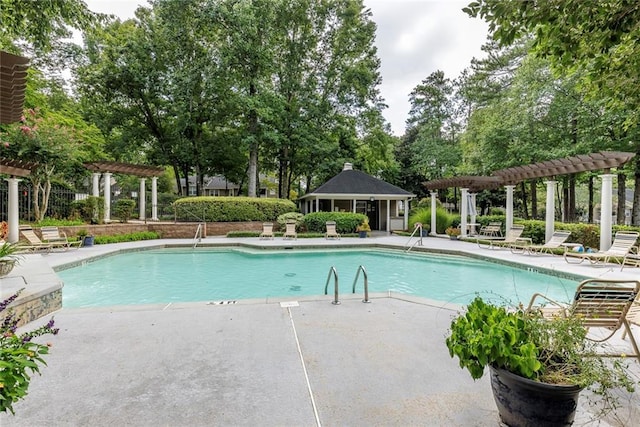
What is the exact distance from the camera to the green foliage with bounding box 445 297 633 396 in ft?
5.87

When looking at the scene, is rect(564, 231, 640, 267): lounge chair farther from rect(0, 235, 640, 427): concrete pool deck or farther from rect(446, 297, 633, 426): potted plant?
rect(446, 297, 633, 426): potted plant

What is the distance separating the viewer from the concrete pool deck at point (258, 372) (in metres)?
2.20

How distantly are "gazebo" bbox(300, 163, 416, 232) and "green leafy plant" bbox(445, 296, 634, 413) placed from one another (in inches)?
672

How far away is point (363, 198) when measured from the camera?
1991cm

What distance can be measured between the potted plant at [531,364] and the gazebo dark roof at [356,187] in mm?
17277

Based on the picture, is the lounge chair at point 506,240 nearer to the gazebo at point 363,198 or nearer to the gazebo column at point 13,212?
the gazebo at point 363,198

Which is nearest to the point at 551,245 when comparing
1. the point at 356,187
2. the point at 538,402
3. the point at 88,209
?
the point at 538,402

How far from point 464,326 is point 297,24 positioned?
24968 millimetres

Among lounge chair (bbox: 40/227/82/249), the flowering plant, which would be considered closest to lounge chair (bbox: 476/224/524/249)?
the flowering plant

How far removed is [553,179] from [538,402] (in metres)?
13.3

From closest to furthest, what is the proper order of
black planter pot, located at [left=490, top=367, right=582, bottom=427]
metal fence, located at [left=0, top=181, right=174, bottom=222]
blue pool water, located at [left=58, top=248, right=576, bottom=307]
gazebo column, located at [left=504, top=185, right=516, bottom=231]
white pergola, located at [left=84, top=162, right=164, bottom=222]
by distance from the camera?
black planter pot, located at [left=490, top=367, right=582, bottom=427], blue pool water, located at [left=58, top=248, right=576, bottom=307], metal fence, located at [left=0, top=181, right=174, bottom=222], gazebo column, located at [left=504, top=185, right=516, bottom=231], white pergola, located at [left=84, top=162, right=164, bottom=222]

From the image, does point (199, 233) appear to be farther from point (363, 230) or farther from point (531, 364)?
point (531, 364)

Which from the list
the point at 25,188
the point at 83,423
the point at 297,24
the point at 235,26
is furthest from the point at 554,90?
the point at 25,188

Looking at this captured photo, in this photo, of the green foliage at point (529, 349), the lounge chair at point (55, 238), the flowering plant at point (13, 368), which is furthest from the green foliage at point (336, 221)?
the flowering plant at point (13, 368)
